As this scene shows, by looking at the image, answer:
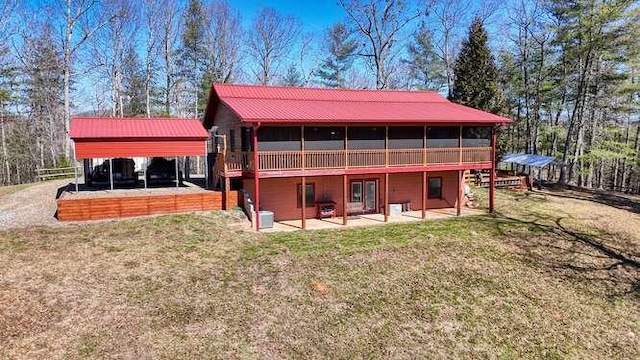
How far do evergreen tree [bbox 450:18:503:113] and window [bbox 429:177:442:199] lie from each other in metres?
9.95

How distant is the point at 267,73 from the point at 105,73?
Result: 14.1m

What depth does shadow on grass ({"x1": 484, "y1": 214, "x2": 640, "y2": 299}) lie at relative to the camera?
40.1 ft

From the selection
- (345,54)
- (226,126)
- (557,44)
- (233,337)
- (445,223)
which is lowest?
(233,337)

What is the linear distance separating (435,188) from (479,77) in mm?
11505

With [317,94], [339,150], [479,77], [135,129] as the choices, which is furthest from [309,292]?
[479,77]

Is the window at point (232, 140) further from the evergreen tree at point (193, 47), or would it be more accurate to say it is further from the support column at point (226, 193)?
the evergreen tree at point (193, 47)

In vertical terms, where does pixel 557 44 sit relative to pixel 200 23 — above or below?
below

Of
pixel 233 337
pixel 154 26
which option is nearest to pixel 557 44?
pixel 233 337

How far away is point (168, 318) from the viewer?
8844 millimetres

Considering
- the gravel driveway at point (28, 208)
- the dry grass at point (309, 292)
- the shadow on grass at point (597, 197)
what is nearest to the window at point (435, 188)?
the dry grass at point (309, 292)

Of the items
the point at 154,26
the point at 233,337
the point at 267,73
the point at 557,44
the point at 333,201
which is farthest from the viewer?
the point at 267,73

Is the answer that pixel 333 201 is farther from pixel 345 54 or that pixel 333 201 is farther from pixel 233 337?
pixel 345 54

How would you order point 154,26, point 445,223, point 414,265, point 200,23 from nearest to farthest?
point 414,265
point 445,223
point 154,26
point 200,23

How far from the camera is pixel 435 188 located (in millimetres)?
19359
